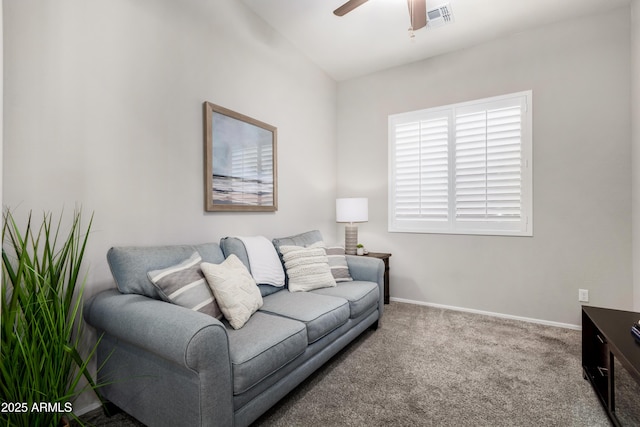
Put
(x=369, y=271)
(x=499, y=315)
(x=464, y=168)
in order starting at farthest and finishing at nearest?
(x=464, y=168) < (x=499, y=315) < (x=369, y=271)

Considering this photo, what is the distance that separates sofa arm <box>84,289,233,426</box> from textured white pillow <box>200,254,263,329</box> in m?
0.32

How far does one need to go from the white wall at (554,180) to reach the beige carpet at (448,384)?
0.49 meters

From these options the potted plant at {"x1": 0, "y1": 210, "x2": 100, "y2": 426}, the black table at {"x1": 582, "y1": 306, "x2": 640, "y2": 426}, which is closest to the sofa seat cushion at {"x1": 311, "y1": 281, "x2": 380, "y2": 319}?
the black table at {"x1": 582, "y1": 306, "x2": 640, "y2": 426}

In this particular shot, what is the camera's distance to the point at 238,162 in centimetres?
267

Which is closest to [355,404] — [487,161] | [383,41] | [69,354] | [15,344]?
[69,354]

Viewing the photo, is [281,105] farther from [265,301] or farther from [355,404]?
[355,404]

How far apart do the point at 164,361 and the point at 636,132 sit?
12.2 ft

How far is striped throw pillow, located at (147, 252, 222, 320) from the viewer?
63.6 inches

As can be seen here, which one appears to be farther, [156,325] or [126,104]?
[126,104]

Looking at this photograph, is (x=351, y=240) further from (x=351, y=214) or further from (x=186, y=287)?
(x=186, y=287)

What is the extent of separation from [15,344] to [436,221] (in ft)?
11.2

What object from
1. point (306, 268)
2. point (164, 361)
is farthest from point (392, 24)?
point (164, 361)

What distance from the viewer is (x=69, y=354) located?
1390 mm

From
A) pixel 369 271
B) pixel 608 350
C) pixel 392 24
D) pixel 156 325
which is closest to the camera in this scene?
pixel 156 325
